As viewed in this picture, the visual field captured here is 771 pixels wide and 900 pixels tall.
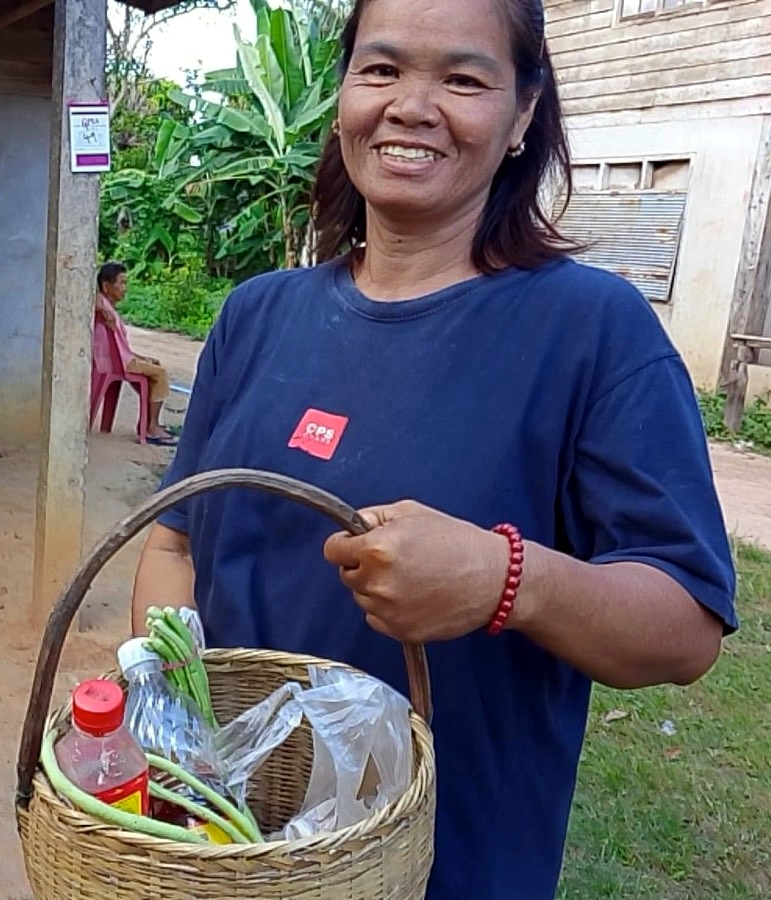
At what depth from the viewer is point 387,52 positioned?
1.20 metres

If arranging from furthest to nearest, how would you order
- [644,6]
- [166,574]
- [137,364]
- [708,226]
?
[644,6]
[708,226]
[137,364]
[166,574]

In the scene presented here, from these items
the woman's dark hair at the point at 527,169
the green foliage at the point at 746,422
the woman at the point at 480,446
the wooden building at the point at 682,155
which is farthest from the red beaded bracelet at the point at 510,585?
the wooden building at the point at 682,155

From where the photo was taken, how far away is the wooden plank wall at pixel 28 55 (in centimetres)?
602

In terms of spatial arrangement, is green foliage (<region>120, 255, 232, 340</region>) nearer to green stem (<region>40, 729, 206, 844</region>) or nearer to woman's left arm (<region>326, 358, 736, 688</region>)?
woman's left arm (<region>326, 358, 736, 688</region>)

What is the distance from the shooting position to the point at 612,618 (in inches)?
39.2

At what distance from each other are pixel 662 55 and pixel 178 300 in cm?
802

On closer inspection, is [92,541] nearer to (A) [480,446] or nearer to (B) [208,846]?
(A) [480,446]

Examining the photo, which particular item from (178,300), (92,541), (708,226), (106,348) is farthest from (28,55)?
(178,300)

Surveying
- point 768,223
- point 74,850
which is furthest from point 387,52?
point 768,223

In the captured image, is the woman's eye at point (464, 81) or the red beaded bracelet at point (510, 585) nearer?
the red beaded bracelet at point (510, 585)

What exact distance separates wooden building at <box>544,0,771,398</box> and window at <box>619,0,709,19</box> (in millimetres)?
16

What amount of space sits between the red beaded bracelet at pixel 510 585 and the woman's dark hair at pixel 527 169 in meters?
0.39

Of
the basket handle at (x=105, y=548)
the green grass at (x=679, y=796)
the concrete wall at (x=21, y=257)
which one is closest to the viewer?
the basket handle at (x=105, y=548)

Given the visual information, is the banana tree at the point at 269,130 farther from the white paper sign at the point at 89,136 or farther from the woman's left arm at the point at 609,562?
the woman's left arm at the point at 609,562
